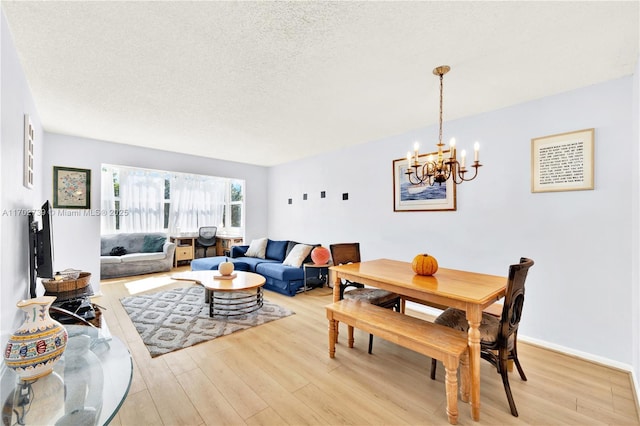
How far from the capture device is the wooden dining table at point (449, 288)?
67.1 inches

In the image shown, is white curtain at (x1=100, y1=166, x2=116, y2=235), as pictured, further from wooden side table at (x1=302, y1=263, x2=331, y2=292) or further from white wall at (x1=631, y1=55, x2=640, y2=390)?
white wall at (x1=631, y1=55, x2=640, y2=390)

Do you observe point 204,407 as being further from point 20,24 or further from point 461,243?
point 461,243

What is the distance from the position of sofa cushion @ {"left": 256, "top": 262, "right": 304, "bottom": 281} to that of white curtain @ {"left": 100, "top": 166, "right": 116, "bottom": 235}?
13.8 ft

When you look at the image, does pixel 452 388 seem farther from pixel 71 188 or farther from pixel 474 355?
pixel 71 188

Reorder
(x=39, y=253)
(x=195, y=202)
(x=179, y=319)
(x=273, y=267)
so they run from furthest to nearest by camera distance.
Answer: (x=195, y=202)
(x=273, y=267)
(x=179, y=319)
(x=39, y=253)

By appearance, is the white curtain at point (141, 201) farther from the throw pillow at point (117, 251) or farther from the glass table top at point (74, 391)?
the glass table top at point (74, 391)

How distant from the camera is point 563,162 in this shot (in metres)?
2.57

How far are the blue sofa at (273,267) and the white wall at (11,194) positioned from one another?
2.74m

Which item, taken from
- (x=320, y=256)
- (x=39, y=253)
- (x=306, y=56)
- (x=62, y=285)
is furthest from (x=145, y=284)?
(x=306, y=56)

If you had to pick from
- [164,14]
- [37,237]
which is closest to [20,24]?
[164,14]

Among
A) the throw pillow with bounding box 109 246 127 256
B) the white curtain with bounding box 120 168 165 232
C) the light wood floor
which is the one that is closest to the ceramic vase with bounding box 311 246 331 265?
the light wood floor

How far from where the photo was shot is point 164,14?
1604 mm

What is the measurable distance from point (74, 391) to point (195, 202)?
6.79 meters

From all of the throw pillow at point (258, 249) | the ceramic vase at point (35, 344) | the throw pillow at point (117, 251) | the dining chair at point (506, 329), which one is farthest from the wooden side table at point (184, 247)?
the dining chair at point (506, 329)
